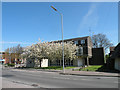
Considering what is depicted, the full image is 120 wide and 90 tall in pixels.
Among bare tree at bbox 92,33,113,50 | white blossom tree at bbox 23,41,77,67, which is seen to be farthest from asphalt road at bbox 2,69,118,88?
bare tree at bbox 92,33,113,50

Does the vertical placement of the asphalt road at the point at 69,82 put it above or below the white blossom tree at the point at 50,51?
below

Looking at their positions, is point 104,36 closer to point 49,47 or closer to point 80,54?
point 80,54

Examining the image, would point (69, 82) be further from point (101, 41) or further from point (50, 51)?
point (101, 41)

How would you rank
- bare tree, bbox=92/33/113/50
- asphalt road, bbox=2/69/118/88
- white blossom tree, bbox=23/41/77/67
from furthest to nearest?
bare tree, bbox=92/33/113/50 → white blossom tree, bbox=23/41/77/67 → asphalt road, bbox=2/69/118/88

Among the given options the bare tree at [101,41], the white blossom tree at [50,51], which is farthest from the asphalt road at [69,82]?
the bare tree at [101,41]

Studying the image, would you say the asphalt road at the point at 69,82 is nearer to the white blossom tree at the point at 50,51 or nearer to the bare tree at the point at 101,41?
the white blossom tree at the point at 50,51

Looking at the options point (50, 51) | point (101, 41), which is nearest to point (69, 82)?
point (50, 51)

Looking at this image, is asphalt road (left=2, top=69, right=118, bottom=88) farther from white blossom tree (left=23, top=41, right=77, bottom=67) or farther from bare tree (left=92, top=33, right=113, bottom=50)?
bare tree (left=92, top=33, right=113, bottom=50)

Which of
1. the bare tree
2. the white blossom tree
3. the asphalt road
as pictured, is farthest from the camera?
the bare tree

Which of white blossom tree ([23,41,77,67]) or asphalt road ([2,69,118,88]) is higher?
white blossom tree ([23,41,77,67])

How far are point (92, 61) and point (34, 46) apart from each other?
71.1 feet

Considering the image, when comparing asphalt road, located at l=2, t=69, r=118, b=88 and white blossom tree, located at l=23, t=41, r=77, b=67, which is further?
white blossom tree, located at l=23, t=41, r=77, b=67

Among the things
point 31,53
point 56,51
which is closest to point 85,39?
point 56,51

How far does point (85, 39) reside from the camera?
3475cm
